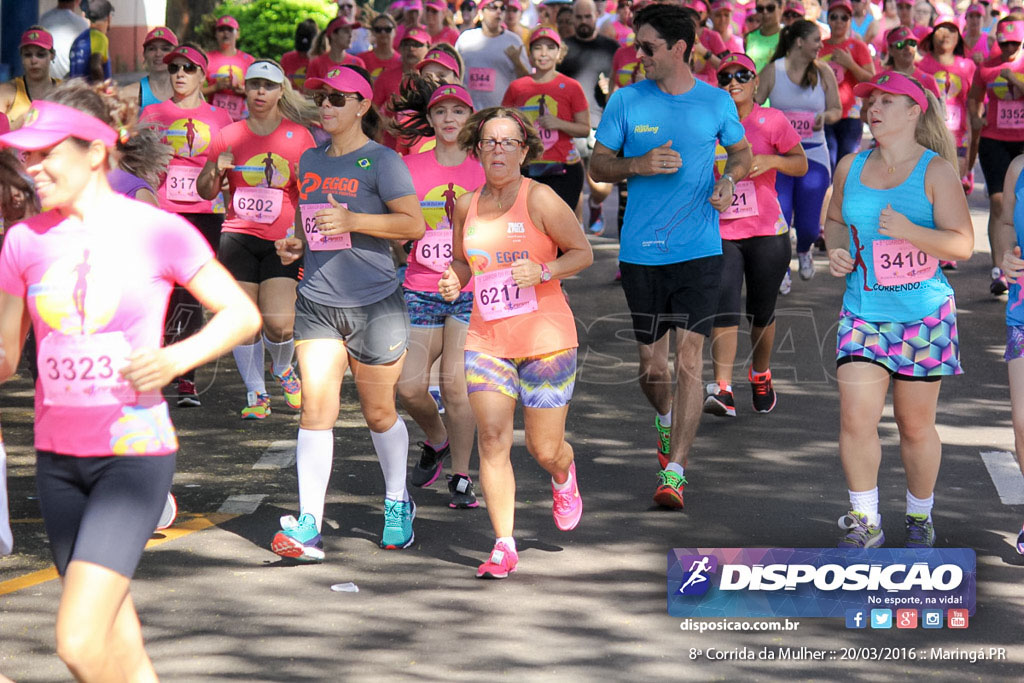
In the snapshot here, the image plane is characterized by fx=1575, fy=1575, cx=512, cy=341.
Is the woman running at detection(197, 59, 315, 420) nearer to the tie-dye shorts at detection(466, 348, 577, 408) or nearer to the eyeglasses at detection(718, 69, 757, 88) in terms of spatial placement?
the eyeglasses at detection(718, 69, 757, 88)

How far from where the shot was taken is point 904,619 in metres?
5.72

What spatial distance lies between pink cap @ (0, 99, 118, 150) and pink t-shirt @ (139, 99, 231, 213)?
525 cm

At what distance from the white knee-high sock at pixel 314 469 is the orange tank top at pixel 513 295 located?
0.76m

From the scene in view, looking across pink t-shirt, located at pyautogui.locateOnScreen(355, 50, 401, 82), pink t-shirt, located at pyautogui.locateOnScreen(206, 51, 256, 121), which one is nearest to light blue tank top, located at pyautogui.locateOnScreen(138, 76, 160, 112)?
pink t-shirt, located at pyautogui.locateOnScreen(206, 51, 256, 121)

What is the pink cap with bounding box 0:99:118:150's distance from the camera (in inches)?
159

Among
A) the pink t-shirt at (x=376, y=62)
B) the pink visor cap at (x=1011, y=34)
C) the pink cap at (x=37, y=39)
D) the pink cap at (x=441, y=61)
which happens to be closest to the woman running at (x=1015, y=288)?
the pink cap at (x=441, y=61)

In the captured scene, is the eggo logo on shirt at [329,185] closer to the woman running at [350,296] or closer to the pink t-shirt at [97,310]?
the woman running at [350,296]

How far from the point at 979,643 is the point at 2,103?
6.74m

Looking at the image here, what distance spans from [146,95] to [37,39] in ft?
3.00

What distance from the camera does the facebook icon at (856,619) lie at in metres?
5.67

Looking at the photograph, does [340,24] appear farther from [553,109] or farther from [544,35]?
[553,109]

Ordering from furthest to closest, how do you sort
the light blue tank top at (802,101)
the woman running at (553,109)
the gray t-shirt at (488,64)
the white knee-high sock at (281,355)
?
the gray t-shirt at (488,64)
the light blue tank top at (802,101)
the woman running at (553,109)
the white knee-high sock at (281,355)

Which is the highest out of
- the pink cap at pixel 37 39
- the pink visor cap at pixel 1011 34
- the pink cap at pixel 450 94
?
the pink cap at pixel 450 94

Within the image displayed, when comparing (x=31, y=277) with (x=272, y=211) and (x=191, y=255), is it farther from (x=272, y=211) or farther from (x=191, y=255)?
(x=272, y=211)
